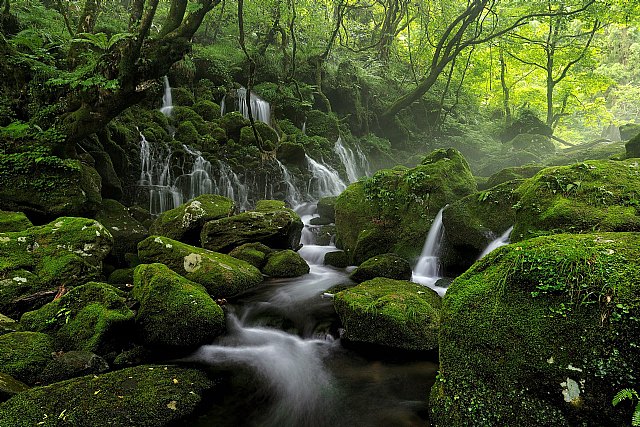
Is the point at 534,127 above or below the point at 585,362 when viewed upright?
above

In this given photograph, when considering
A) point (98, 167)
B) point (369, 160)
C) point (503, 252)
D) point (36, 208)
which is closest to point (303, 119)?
point (369, 160)

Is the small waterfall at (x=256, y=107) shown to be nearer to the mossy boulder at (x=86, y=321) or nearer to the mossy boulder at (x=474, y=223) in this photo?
the mossy boulder at (x=474, y=223)

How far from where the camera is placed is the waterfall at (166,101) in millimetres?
13832

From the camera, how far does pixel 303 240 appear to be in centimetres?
1152

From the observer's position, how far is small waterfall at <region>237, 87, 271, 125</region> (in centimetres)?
1584

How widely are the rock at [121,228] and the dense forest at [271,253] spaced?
73mm

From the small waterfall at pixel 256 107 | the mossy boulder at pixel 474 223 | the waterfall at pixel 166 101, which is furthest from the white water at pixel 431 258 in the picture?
the waterfall at pixel 166 101

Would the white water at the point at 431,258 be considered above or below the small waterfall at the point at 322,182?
below

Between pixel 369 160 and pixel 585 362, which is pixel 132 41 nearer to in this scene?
pixel 585 362

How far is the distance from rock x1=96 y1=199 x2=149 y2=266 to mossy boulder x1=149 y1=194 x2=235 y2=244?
1.42 feet

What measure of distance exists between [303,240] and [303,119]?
8501mm

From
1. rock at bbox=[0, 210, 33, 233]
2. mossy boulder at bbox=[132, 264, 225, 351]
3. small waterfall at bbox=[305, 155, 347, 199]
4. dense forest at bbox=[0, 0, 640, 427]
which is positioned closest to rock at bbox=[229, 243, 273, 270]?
dense forest at bbox=[0, 0, 640, 427]

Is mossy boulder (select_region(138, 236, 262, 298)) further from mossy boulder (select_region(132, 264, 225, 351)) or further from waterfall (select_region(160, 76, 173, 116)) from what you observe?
waterfall (select_region(160, 76, 173, 116))

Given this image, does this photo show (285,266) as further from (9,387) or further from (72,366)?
(9,387)
